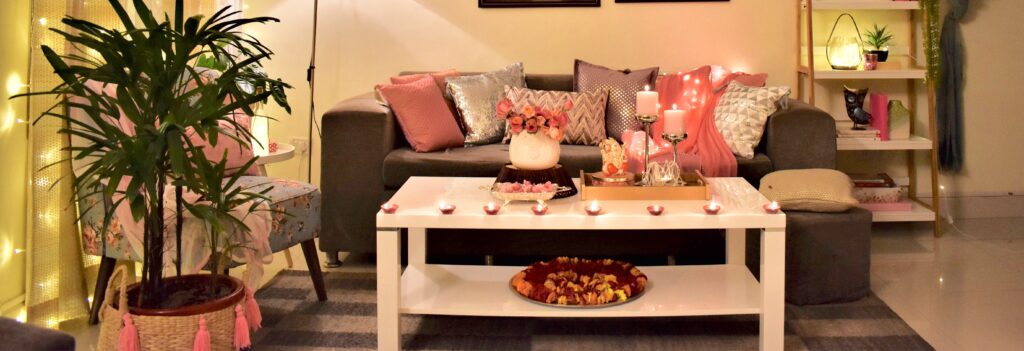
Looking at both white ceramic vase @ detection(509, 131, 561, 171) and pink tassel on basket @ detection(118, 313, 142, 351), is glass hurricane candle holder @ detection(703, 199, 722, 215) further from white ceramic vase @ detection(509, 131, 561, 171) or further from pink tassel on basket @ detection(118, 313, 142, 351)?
pink tassel on basket @ detection(118, 313, 142, 351)

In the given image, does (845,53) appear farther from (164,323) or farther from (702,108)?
(164,323)

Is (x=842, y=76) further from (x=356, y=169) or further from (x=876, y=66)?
(x=356, y=169)

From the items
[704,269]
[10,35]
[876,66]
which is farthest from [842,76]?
[10,35]

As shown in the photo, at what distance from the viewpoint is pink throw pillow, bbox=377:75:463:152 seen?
420 cm

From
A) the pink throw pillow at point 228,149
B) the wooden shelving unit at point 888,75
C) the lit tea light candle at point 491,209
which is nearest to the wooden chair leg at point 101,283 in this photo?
the pink throw pillow at point 228,149

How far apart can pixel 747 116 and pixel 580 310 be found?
1.53 meters

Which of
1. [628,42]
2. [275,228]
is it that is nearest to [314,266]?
[275,228]

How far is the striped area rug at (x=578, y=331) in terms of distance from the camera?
3.18 m

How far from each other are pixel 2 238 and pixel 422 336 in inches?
50.1

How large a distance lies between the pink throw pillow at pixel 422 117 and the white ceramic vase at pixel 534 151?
99cm

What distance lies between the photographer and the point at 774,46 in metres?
4.98

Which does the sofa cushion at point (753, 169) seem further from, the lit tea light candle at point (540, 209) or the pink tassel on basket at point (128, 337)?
the pink tassel on basket at point (128, 337)

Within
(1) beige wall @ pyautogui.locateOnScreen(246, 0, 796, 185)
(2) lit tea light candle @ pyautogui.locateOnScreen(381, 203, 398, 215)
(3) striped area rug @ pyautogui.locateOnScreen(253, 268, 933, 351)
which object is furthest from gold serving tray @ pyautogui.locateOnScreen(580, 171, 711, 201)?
(1) beige wall @ pyautogui.locateOnScreen(246, 0, 796, 185)

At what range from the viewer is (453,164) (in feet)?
13.3
